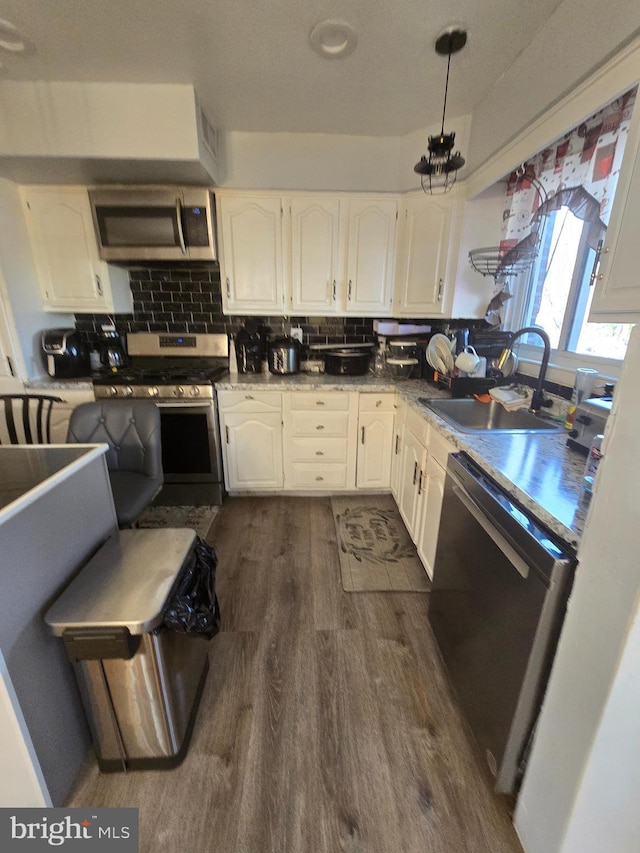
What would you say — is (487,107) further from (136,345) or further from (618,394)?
(136,345)

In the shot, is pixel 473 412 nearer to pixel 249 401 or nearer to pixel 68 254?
pixel 249 401

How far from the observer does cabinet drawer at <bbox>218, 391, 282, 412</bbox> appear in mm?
2582

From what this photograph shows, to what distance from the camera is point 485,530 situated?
→ 116 centimetres

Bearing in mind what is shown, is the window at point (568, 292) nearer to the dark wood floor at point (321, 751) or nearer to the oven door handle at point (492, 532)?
the oven door handle at point (492, 532)

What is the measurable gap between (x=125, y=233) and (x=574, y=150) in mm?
2540

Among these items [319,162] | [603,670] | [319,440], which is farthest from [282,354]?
[603,670]

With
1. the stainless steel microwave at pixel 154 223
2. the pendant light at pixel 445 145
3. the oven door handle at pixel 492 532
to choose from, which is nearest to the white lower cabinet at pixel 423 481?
the oven door handle at pixel 492 532

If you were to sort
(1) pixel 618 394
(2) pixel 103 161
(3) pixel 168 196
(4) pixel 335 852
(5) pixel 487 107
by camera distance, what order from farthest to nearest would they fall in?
(3) pixel 168 196
(2) pixel 103 161
(5) pixel 487 107
(4) pixel 335 852
(1) pixel 618 394

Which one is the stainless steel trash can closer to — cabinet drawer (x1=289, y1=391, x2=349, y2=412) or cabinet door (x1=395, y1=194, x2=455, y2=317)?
cabinet drawer (x1=289, y1=391, x2=349, y2=412)

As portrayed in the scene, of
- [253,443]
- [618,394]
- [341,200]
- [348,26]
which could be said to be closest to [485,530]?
[618,394]

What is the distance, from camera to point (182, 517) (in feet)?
8.52

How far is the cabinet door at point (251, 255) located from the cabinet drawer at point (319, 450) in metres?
1.03

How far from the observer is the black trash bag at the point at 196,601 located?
1.07m

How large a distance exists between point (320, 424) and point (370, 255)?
1297mm
